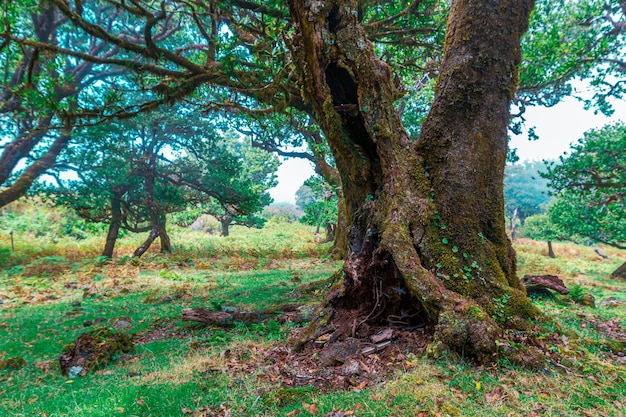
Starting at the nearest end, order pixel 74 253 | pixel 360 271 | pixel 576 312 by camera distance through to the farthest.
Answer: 1. pixel 360 271
2. pixel 576 312
3. pixel 74 253

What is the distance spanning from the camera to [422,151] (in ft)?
15.9

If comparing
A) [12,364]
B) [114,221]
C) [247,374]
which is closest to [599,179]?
[247,374]

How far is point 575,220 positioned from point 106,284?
18.2 metres

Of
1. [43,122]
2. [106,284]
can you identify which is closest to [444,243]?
[106,284]

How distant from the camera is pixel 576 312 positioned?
5547 millimetres

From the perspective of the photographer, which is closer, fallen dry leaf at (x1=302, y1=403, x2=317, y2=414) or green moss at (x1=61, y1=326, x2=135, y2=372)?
fallen dry leaf at (x1=302, y1=403, x2=317, y2=414)

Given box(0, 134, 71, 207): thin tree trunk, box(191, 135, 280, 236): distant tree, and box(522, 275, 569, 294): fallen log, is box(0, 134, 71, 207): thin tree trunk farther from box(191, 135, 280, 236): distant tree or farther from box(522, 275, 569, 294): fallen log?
box(522, 275, 569, 294): fallen log

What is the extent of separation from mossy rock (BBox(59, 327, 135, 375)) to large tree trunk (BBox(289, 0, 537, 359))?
3.13 metres

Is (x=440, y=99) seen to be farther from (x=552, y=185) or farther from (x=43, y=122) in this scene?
(x=43, y=122)

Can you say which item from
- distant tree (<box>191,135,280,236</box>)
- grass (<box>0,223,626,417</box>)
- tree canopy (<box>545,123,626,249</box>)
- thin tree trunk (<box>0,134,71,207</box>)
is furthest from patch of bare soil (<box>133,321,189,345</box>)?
tree canopy (<box>545,123,626,249</box>)

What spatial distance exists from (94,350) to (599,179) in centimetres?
1531

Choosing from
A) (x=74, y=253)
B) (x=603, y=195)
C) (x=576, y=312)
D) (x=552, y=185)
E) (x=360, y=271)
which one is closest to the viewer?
(x=360, y=271)

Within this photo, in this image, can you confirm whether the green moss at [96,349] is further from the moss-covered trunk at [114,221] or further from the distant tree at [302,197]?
the distant tree at [302,197]

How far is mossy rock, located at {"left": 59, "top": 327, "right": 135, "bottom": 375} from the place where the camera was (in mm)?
4533
